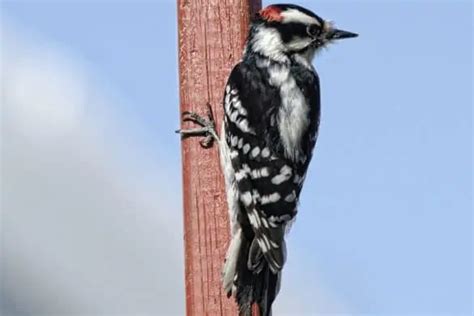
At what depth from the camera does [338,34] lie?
201 inches

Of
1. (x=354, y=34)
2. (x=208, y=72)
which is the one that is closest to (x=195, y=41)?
(x=208, y=72)

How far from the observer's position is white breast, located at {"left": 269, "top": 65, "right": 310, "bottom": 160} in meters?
4.70

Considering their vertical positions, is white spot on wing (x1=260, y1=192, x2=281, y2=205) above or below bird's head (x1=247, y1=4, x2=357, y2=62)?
below

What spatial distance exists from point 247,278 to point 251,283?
0.10ft

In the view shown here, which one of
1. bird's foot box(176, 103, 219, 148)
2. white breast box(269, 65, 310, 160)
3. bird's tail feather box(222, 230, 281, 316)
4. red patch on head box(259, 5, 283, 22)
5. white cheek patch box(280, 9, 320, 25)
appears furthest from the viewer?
white cheek patch box(280, 9, 320, 25)

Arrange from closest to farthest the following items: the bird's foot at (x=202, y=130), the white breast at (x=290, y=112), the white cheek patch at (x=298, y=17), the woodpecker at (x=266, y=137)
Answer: the woodpecker at (x=266, y=137) < the bird's foot at (x=202, y=130) < the white breast at (x=290, y=112) < the white cheek patch at (x=298, y=17)

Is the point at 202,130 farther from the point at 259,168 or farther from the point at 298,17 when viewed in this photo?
the point at 298,17

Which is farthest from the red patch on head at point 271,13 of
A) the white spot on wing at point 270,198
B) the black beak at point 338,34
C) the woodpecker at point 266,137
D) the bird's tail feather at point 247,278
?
the bird's tail feather at point 247,278

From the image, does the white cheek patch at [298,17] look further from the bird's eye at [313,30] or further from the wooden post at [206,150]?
the wooden post at [206,150]

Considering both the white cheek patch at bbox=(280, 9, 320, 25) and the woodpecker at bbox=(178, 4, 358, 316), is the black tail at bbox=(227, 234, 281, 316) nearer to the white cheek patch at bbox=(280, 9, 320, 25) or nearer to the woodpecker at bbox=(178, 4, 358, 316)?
the woodpecker at bbox=(178, 4, 358, 316)

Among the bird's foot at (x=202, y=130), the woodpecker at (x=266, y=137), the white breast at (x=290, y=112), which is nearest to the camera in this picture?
the woodpecker at (x=266, y=137)

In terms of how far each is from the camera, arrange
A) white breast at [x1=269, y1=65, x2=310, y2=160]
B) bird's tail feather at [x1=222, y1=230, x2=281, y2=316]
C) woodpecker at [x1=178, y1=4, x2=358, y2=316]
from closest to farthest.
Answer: bird's tail feather at [x1=222, y1=230, x2=281, y2=316] → woodpecker at [x1=178, y1=4, x2=358, y2=316] → white breast at [x1=269, y1=65, x2=310, y2=160]

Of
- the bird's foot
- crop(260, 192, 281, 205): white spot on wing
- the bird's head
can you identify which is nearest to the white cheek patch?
the bird's head

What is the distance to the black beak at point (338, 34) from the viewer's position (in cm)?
509
